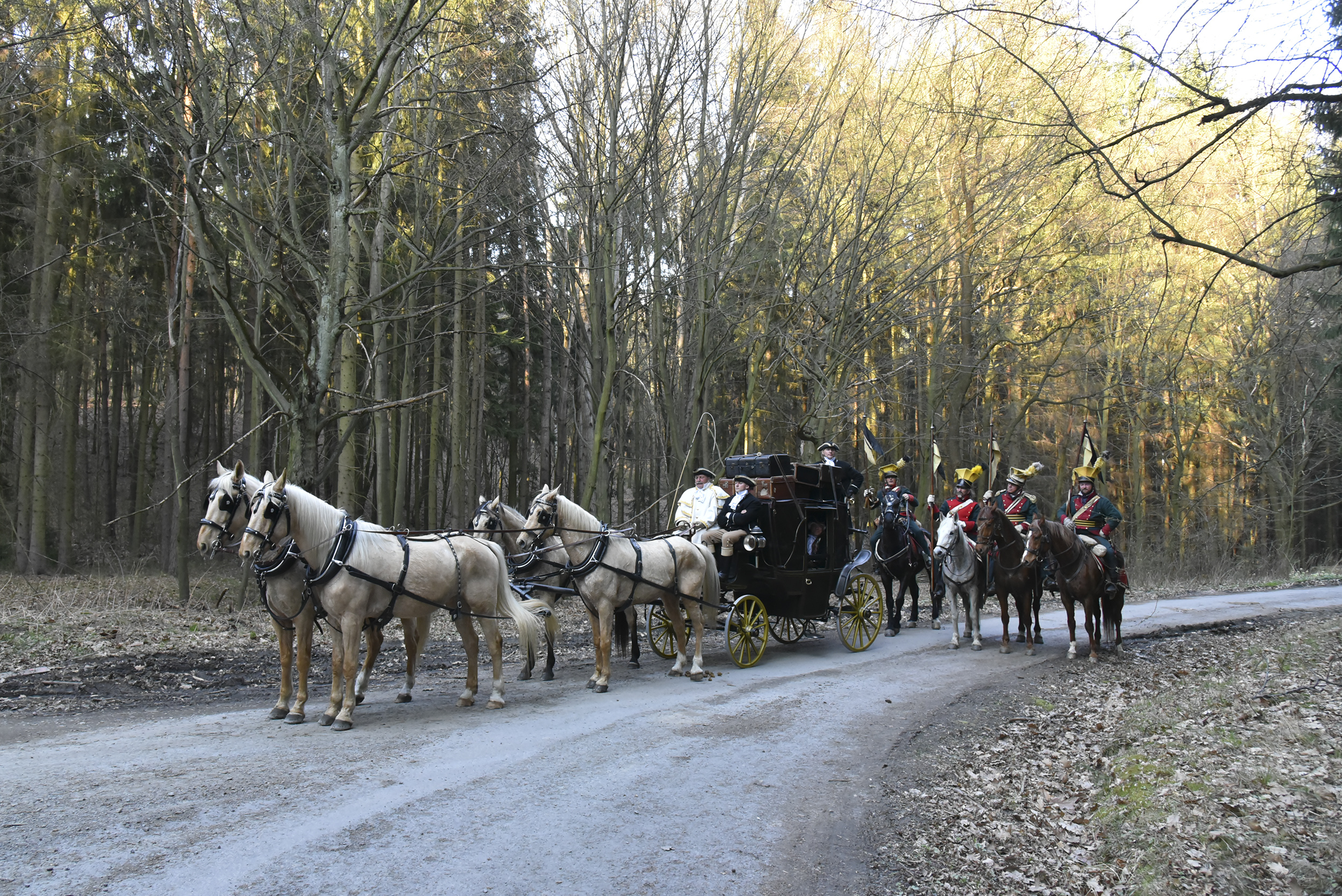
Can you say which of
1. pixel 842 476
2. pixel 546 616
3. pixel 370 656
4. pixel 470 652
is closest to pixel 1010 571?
pixel 842 476

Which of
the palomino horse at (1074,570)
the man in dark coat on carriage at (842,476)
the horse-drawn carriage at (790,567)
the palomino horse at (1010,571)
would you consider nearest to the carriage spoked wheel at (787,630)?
the horse-drawn carriage at (790,567)

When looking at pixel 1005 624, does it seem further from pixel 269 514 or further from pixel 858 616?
pixel 269 514

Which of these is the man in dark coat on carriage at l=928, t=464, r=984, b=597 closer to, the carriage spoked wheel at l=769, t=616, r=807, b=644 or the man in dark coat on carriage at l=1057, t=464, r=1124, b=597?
the man in dark coat on carriage at l=1057, t=464, r=1124, b=597

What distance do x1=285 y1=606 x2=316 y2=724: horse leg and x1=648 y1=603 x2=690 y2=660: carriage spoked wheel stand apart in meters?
4.85

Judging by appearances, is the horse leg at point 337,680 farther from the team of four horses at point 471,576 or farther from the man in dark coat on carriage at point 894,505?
the man in dark coat on carriage at point 894,505

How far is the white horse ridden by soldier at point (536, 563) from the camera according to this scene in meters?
9.78

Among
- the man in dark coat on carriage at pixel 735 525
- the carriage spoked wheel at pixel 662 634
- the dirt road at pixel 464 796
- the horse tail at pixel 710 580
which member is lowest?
the dirt road at pixel 464 796

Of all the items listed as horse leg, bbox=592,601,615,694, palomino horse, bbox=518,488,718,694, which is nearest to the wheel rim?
palomino horse, bbox=518,488,718,694

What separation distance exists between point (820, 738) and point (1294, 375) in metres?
25.8

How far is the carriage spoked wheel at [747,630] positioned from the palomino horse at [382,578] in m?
2.76

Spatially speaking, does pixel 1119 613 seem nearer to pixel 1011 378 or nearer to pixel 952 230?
pixel 952 230

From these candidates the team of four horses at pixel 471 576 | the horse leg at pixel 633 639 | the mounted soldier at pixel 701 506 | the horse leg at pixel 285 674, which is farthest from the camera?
the mounted soldier at pixel 701 506

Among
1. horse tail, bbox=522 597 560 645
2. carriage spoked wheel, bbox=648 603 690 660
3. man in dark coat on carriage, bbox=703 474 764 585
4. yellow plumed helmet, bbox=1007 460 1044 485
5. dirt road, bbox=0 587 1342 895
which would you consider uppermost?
yellow plumed helmet, bbox=1007 460 1044 485

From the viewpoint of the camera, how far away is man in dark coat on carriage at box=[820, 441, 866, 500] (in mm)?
12656
